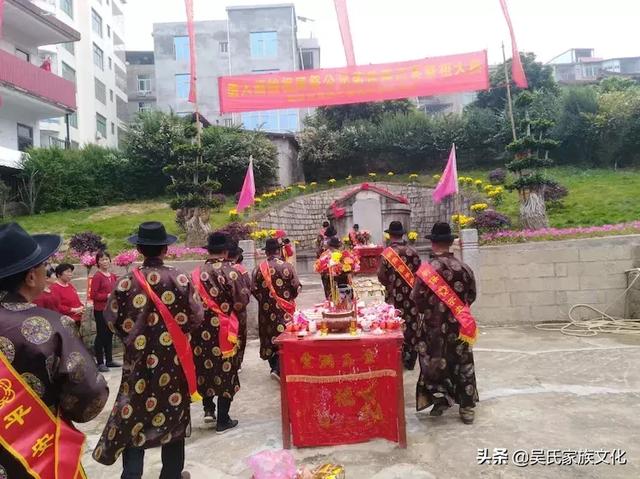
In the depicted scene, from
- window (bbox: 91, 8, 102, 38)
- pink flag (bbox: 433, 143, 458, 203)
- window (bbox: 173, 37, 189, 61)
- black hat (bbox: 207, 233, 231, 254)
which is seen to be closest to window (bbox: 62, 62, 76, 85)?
window (bbox: 91, 8, 102, 38)

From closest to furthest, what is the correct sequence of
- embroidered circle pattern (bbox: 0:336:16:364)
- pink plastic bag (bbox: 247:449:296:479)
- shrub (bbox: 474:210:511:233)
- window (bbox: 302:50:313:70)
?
embroidered circle pattern (bbox: 0:336:16:364) < pink plastic bag (bbox: 247:449:296:479) < shrub (bbox: 474:210:511:233) < window (bbox: 302:50:313:70)

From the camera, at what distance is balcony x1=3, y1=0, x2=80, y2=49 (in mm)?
17688

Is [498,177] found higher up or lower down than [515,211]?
higher up

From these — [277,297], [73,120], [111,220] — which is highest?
[73,120]

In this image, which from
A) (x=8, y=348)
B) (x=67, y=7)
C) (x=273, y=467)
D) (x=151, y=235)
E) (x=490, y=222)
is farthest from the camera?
(x=67, y=7)

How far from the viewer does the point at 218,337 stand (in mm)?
4281

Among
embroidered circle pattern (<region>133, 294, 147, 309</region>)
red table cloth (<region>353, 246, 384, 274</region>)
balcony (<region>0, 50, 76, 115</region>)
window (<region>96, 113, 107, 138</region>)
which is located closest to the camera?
embroidered circle pattern (<region>133, 294, 147, 309</region>)

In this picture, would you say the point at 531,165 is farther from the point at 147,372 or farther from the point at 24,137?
the point at 24,137

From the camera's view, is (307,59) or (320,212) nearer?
(320,212)

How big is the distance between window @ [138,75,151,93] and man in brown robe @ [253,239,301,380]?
36.7 metres

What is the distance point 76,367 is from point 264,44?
32792 millimetres

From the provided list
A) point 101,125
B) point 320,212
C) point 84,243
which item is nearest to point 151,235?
point 84,243

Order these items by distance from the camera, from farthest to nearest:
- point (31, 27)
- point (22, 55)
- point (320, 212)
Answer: point (320, 212), point (22, 55), point (31, 27)

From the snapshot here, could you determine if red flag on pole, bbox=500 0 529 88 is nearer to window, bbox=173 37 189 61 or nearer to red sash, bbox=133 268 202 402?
red sash, bbox=133 268 202 402
